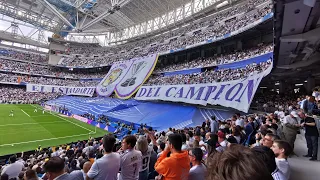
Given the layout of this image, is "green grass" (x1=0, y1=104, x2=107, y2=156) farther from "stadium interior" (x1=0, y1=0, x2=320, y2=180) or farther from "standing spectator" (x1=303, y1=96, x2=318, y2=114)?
"standing spectator" (x1=303, y1=96, x2=318, y2=114)

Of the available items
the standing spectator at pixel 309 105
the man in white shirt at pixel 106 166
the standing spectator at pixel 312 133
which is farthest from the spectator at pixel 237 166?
the standing spectator at pixel 309 105

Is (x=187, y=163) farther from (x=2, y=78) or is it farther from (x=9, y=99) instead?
(x=2, y=78)

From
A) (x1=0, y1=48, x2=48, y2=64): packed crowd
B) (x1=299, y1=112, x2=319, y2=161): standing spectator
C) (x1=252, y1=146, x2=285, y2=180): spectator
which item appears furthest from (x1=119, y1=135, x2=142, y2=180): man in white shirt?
(x1=0, y1=48, x2=48, y2=64): packed crowd

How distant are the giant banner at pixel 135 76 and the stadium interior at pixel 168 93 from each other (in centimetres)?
25

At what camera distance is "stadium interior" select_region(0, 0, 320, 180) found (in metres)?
3.33

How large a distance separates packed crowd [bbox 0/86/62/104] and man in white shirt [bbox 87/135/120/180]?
167 feet

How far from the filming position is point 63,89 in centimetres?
5441

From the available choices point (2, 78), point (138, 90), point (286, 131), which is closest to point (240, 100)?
point (286, 131)

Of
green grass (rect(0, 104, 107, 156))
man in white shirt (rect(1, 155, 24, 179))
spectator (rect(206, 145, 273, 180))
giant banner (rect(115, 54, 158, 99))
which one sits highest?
giant banner (rect(115, 54, 158, 99))

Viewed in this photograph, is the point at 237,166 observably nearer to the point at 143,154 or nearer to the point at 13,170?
the point at 143,154

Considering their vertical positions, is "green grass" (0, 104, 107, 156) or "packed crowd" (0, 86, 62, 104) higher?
"packed crowd" (0, 86, 62, 104)

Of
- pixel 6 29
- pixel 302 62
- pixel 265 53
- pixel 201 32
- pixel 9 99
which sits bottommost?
pixel 9 99

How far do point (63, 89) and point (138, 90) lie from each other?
3497 cm

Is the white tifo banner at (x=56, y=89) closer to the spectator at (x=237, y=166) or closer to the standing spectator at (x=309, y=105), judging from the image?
the standing spectator at (x=309, y=105)
